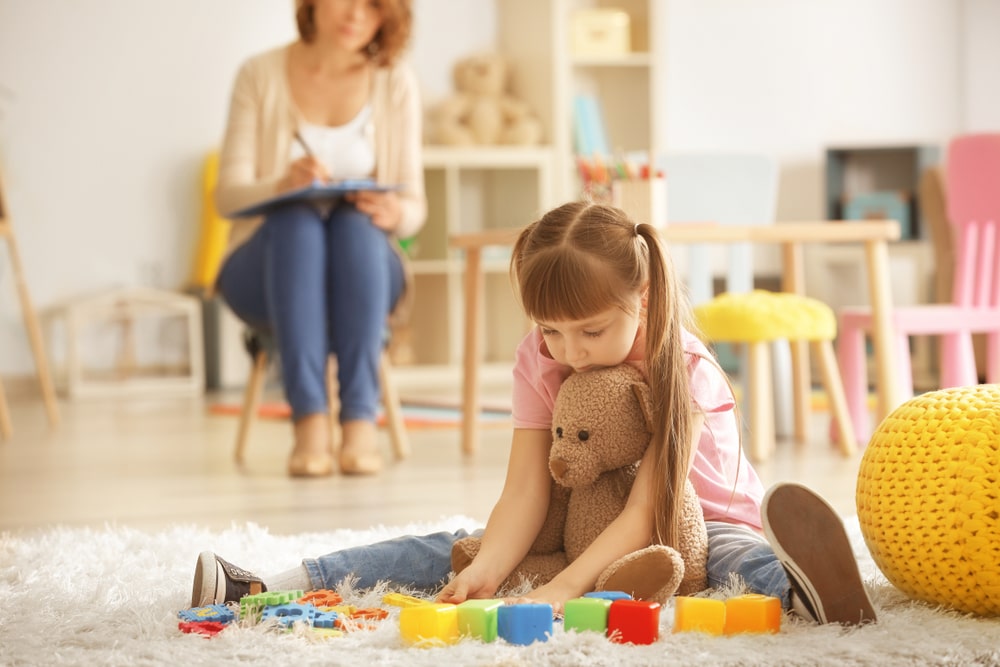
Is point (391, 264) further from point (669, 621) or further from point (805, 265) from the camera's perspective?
point (805, 265)

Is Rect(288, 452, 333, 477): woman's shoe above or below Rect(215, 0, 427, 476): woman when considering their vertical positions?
below

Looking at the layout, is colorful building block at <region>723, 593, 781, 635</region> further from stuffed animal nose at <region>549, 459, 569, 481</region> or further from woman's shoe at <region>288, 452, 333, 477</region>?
woman's shoe at <region>288, 452, 333, 477</region>

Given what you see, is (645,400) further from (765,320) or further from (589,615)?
(765,320)

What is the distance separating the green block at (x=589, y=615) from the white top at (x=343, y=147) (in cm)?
160

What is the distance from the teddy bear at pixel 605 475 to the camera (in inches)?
44.4

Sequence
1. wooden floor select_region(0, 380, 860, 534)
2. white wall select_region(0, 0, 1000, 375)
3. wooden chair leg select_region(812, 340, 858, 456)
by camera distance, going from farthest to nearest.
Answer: white wall select_region(0, 0, 1000, 375) → wooden chair leg select_region(812, 340, 858, 456) → wooden floor select_region(0, 380, 860, 534)

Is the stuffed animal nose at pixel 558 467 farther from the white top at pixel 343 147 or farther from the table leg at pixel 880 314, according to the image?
the white top at pixel 343 147

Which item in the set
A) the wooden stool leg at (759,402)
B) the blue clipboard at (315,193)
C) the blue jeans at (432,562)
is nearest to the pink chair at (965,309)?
the wooden stool leg at (759,402)

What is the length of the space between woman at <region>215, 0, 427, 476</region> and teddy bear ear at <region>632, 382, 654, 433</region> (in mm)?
1126

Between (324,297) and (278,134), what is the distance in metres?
0.42

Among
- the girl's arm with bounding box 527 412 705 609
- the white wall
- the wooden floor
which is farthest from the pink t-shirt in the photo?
the white wall

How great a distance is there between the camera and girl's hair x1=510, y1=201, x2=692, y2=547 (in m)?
1.14

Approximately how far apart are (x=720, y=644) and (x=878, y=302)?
1477 millimetres

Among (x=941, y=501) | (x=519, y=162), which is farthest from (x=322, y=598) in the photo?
(x=519, y=162)
